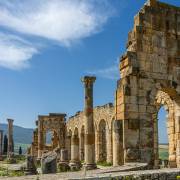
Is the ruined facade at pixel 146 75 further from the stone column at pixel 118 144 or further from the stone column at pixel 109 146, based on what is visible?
the stone column at pixel 109 146

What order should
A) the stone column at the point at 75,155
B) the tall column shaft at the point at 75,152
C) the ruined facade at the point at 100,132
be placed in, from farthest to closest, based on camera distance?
the ruined facade at the point at 100,132, the tall column shaft at the point at 75,152, the stone column at the point at 75,155

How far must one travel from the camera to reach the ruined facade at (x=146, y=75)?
42.2 ft

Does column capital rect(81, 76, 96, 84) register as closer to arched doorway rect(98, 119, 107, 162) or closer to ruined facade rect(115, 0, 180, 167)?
ruined facade rect(115, 0, 180, 167)

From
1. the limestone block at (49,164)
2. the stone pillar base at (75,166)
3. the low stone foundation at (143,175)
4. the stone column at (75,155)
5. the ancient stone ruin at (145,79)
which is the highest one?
the ancient stone ruin at (145,79)

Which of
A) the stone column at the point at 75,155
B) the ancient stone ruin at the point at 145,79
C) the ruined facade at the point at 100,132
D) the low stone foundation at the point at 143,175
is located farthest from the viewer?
the ruined facade at the point at 100,132

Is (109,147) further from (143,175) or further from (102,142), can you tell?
(143,175)

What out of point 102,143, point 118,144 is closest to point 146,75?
point 118,144

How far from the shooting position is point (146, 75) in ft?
43.7

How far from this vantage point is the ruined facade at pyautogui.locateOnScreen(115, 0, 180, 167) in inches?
506

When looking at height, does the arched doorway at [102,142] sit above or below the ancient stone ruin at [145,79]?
below

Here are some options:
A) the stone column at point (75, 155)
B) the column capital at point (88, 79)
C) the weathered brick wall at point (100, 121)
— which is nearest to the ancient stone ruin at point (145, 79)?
the column capital at point (88, 79)

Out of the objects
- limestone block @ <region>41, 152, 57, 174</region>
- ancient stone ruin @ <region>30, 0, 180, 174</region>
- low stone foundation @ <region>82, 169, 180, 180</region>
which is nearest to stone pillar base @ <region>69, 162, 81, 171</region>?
ancient stone ruin @ <region>30, 0, 180, 174</region>

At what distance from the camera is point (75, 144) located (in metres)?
29.1

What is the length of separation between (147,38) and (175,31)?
56.1 inches
